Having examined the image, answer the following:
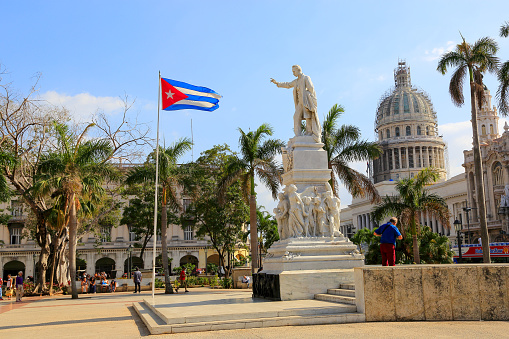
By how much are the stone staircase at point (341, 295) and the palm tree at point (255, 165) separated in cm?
1543

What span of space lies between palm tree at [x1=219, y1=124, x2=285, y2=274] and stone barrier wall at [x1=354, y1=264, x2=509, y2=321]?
18.1 m

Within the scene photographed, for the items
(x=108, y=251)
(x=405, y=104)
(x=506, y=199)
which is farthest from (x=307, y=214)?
(x=405, y=104)

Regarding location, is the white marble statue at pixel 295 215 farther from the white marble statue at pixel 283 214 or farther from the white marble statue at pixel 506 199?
the white marble statue at pixel 506 199

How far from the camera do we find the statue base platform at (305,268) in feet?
43.6

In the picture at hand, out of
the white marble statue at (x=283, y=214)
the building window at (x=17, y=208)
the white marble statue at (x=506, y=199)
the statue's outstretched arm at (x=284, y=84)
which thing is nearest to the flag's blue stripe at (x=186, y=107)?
the statue's outstretched arm at (x=284, y=84)

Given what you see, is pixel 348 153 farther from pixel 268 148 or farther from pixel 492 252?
pixel 492 252

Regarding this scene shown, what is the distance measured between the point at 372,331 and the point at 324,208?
20.0ft

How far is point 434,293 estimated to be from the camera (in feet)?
34.8

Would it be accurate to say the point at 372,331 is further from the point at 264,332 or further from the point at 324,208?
the point at 324,208

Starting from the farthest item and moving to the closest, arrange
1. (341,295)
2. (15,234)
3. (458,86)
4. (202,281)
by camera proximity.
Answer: (15,234) < (202,281) < (458,86) < (341,295)

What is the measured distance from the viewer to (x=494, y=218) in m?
69.8

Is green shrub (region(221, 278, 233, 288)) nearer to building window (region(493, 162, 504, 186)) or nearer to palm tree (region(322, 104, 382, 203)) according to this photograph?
palm tree (region(322, 104, 382, 203))

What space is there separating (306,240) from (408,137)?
388 ft

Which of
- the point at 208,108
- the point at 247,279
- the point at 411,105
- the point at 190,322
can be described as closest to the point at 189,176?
the point at 247,279
